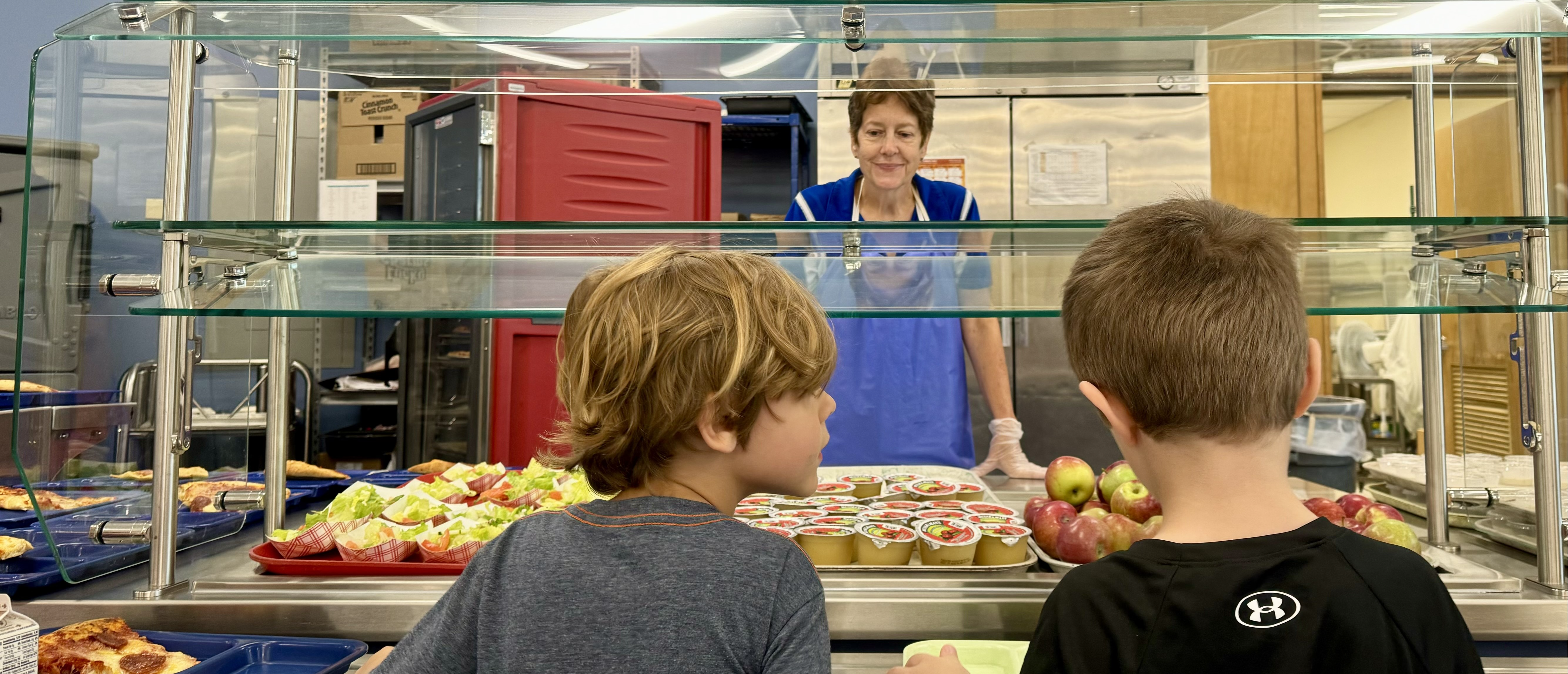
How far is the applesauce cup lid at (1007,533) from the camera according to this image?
1.37 meters

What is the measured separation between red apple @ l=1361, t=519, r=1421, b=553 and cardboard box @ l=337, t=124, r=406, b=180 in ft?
15.4

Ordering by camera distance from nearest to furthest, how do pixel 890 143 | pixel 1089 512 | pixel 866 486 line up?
pixel 1089 512
pixel 866 486
pixel 890 143

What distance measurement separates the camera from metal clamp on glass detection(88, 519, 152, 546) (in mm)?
1312

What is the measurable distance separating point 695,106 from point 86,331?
3.25m

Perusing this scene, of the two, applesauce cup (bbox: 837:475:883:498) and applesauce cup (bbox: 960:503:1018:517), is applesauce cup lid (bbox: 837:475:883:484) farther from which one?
applesauce cup (bbox: 960:503:1018:517)

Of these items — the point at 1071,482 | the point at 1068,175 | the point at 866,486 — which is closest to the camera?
the point at 1071,482

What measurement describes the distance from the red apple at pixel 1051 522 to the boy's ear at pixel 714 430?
71 centimetres

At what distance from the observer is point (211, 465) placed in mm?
1539

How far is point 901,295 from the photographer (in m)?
1.31

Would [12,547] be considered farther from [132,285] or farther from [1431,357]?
[1431,357]

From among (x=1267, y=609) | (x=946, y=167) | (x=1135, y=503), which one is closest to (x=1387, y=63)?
(x=1135, y=503)

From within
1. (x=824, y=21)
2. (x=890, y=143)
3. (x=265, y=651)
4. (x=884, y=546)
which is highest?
(x=890, y=143)

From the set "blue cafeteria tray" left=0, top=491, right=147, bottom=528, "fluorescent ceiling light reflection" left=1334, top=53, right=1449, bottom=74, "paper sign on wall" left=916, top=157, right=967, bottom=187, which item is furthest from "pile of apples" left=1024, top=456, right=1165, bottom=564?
"paper sign on wall" left=916, top=157, right=967, bottom=187

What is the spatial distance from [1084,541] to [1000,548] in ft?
0.40
